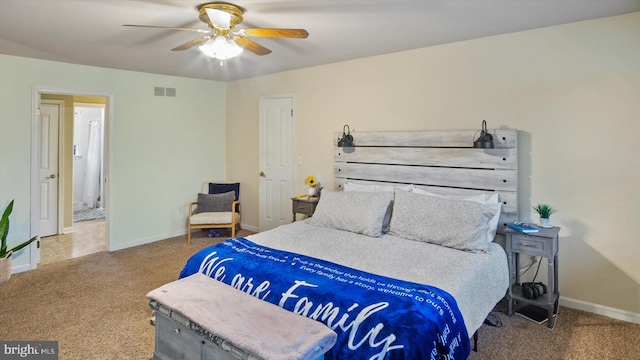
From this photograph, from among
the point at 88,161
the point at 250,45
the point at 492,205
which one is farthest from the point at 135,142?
the point at 492,205

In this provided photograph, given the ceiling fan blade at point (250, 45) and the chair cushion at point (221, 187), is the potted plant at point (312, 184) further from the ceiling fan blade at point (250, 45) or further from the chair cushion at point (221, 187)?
the ceiling fan blade at point (250, 45)

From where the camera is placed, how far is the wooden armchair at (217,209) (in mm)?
4898

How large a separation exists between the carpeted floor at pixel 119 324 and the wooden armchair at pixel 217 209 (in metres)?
1.02

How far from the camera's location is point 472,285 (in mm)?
2238

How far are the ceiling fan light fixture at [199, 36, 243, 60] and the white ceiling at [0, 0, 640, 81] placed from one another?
0.84 ft

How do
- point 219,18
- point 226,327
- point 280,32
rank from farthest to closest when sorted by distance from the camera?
point 280,32, point 219,18, point 226,327

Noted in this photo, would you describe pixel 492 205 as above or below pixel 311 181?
below

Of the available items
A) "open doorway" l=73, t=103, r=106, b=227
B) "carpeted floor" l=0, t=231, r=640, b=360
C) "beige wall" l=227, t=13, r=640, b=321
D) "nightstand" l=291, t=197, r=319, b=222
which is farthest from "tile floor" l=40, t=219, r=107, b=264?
"beige wall" l=227, t=13, r=640, b=321

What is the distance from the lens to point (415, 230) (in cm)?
300

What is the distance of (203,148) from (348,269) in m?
3.96

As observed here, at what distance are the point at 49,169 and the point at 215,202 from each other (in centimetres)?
262

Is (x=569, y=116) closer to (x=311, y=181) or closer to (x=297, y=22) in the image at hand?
(x=297, y=22)

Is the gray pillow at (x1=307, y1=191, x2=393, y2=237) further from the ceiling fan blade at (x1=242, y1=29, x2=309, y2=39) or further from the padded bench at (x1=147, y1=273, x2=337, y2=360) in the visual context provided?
the ceiling fan blade at (x1=242, y1=29, x2=309, y2=39)

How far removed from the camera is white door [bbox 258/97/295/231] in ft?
16.2
